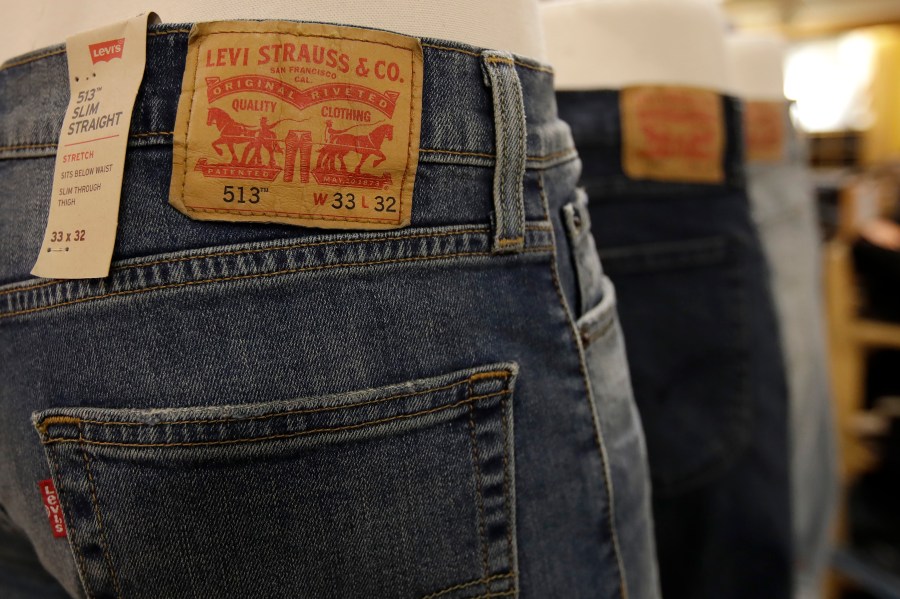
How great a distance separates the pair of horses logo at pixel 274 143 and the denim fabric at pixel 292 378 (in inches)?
1.2

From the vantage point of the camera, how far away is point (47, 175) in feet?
1.34

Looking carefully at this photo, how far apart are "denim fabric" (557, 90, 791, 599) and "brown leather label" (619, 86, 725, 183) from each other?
18mm

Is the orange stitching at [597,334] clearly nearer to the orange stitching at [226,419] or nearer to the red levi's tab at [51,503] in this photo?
the orange stitching at [226,419]

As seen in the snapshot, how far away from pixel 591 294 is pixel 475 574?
8.7 inches

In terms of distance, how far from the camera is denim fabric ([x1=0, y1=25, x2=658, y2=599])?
14.7 inches

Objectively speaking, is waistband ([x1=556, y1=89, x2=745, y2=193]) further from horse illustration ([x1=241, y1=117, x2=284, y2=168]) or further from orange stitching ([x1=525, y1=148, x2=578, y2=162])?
horse illustration ([x1=241, y1=117, x2=284, y2=168])

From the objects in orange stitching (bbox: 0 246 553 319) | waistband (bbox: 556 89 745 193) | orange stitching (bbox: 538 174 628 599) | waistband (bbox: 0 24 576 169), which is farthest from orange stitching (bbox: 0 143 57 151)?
waistband (bbox: 556 89 745 193)

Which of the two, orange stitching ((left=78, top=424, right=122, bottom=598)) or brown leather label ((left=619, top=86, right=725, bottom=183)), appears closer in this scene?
orange stitching ((left=78, top=424, right=122, bottom=598))

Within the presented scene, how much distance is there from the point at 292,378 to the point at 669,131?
612 millimetres

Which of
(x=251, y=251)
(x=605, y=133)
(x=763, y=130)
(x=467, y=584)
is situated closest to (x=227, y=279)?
(x=251, y=251)

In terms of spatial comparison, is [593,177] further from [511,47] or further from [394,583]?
[394,583]

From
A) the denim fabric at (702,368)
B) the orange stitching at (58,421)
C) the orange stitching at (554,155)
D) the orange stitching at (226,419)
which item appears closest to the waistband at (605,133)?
the denim fabric at (702,368)

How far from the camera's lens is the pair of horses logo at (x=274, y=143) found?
14.9 inches

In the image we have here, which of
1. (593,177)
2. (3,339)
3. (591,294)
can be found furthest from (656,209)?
(3,339)
